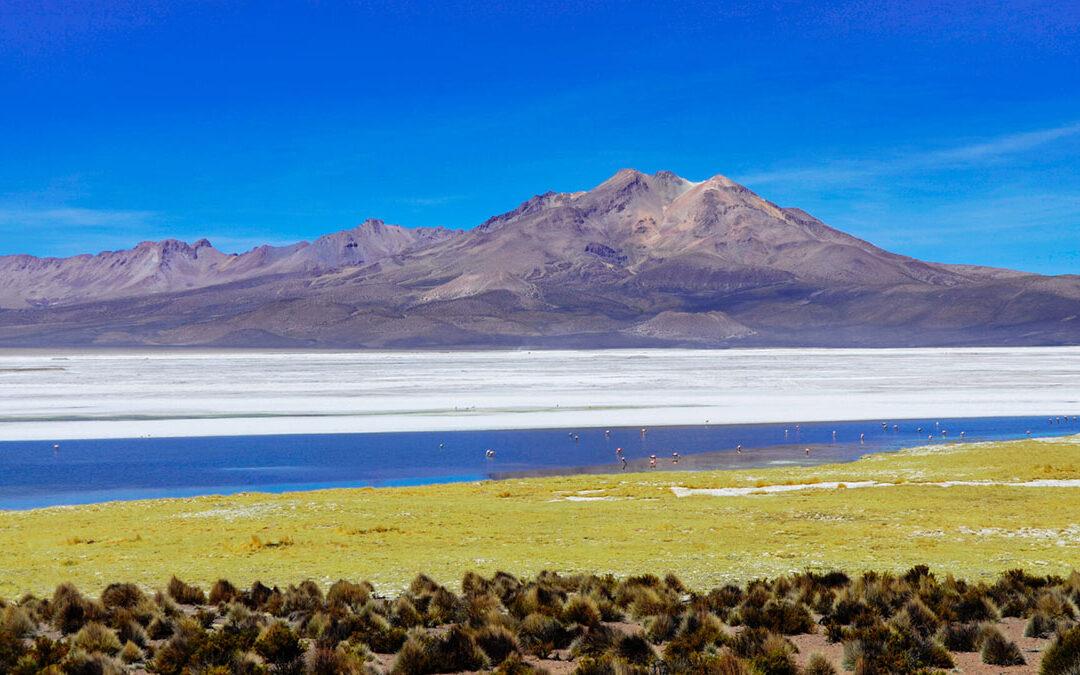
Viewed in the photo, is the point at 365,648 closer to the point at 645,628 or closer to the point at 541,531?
the point at 645,628

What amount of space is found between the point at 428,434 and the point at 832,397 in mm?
27560

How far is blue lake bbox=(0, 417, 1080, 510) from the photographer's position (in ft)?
99.4

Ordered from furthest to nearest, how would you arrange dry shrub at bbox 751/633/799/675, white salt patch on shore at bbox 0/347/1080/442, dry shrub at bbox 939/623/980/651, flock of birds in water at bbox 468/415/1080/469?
white salt patch on shore at bbox 0/347/1080/442, flock of birds in water at bbox 468/415/1080/469, dry shrub at bbox 939/623/980/651, dry shrub at bbox 751/633/799/675

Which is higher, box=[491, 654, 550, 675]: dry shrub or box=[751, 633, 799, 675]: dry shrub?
box=[751, 633, 799, 675]: dry shrub

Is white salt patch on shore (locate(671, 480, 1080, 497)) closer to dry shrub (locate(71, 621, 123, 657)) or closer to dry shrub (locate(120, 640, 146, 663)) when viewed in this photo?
dry shrub (locate(71, 621, 123, 657))

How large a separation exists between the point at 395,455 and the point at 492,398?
22186 mm

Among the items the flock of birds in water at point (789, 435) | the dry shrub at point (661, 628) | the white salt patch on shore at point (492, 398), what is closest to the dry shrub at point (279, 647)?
the dry shrub at point (661, 628)

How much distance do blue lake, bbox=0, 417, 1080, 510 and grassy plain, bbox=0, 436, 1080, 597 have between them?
556 cm

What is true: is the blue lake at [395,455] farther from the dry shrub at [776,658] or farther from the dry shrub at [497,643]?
the dry shrub at [776,658]

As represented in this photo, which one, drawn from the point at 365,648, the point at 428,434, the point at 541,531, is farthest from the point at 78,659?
the point at 428,434

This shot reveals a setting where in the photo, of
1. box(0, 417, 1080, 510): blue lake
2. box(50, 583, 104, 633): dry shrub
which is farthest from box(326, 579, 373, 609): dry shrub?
box(0, 417, 1080, 510): blue lake

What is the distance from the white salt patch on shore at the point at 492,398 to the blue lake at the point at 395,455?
2.90m

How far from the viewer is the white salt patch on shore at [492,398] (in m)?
46.6

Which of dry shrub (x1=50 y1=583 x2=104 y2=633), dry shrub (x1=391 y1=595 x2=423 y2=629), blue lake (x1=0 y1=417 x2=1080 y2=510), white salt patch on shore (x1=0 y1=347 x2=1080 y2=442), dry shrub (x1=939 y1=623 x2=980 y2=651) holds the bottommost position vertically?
dry shrub (x1=939 y1=623 x2=980 y2=651)
